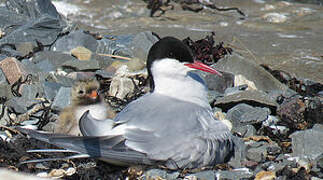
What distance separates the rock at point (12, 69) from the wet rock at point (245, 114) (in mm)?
1837

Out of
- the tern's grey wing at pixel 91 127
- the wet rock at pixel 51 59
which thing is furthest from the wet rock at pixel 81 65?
the tern's grey wing at pixel 91 127

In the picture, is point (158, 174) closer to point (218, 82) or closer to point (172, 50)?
point (172, 50)

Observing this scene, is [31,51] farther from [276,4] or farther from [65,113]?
[276,4]

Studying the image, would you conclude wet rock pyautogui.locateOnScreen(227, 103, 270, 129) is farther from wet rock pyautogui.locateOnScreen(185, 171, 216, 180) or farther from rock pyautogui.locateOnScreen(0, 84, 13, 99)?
rock pyautogui.locateOnScreen(0, 84, 13, 99)

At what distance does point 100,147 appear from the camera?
11.0 feet

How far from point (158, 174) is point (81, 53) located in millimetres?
2556

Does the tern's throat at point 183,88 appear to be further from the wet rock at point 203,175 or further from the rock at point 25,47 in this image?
the rock at point 25,47

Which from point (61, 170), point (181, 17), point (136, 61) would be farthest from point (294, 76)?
point (181, 17)

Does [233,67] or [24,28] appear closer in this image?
[233,67]

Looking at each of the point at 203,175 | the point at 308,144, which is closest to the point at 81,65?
the point at 203,175

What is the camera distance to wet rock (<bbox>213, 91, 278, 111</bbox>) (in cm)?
446

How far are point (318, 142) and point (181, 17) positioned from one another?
5.01 m

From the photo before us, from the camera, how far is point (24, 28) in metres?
6.31

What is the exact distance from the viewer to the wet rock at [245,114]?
4.21m
